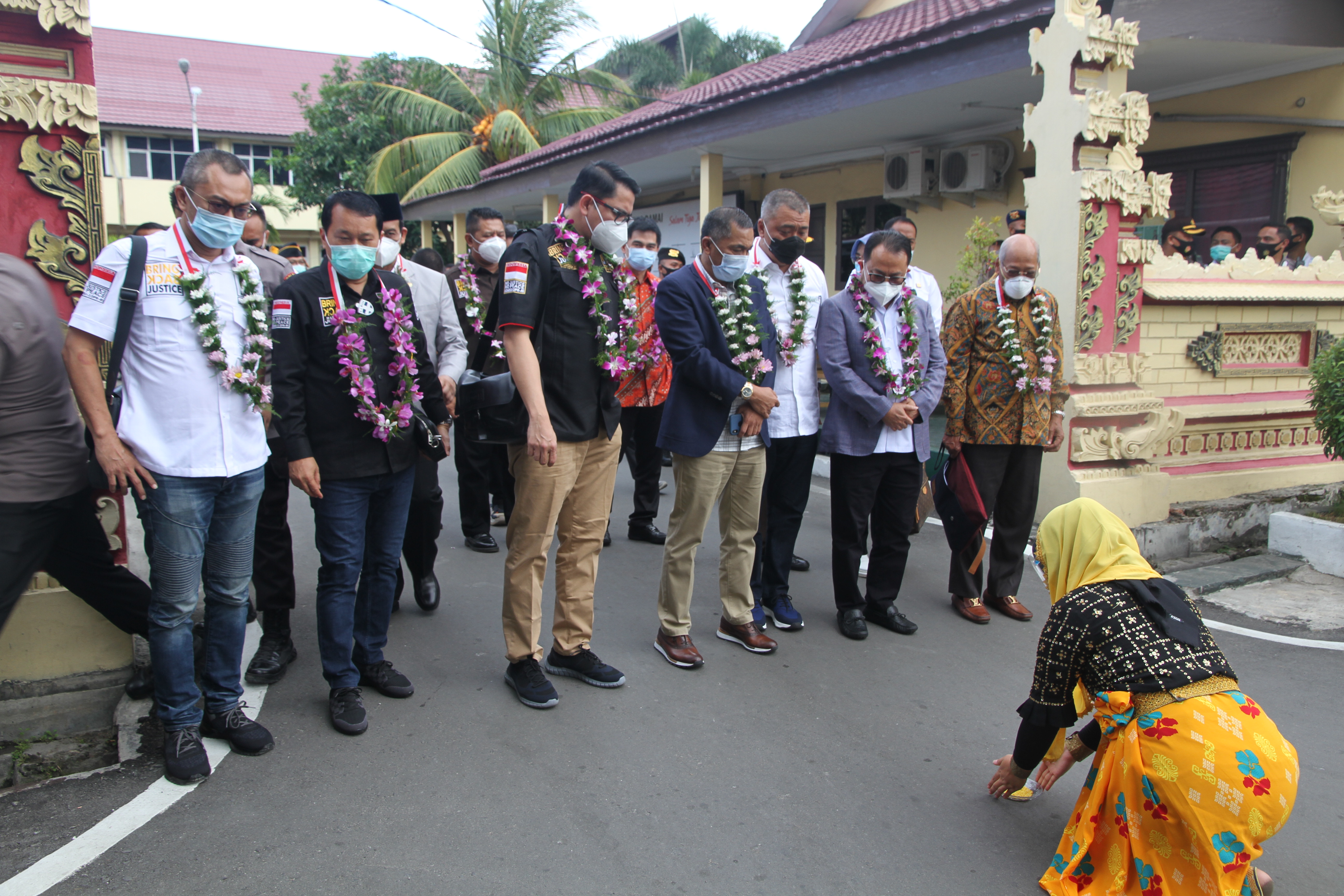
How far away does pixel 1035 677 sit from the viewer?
270 cm

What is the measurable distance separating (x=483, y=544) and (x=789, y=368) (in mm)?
2579

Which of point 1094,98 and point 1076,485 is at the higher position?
point 1094,98

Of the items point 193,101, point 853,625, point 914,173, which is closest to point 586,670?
point 853,625

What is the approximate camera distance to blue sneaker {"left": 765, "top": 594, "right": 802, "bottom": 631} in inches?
186

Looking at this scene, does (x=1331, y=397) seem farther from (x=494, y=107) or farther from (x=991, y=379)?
(x=494, y=107)

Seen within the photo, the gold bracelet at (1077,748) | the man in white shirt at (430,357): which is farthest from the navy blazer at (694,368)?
the gold bracelet at (1077,748)

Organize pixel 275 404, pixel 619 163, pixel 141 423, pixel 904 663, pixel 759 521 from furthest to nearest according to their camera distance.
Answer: pixel 619 163 → pixel 759 521 → pixel 904 663 → pixel 275 404 → pixel 141 423

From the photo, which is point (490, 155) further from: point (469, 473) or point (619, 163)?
point (469, 473)

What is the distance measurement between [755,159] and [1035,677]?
1167 cm

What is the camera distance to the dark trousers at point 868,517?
15.4 feet

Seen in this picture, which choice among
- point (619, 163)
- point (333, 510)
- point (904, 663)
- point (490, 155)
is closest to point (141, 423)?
point (333, 510)

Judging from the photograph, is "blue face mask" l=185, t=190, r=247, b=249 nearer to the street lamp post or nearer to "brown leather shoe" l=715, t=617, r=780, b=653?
"brown leather shoe" l=715, t=617, r=780, b=653

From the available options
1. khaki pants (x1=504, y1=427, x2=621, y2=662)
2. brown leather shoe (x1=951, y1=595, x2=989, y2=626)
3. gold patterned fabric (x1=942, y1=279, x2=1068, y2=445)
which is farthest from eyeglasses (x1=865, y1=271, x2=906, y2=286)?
brown leather shoe (x1=951, y1=595, x2=989, y2=626)

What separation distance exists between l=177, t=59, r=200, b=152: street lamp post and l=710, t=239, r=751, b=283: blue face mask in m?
24.3
